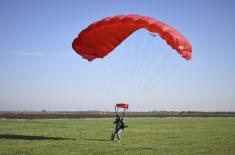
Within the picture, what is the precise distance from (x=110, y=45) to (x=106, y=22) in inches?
109

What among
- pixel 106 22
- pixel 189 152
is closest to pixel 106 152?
pixel 189 152

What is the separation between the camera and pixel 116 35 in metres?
20.6

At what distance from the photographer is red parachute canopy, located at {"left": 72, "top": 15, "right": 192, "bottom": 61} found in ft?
51.8

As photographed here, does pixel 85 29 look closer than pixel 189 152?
No

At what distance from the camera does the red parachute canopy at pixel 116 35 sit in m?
15.8

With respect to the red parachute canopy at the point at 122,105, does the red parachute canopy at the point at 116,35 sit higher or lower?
higher

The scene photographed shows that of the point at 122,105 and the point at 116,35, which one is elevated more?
the point at 116,35

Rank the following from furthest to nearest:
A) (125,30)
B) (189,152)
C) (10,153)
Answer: (125,30) < (189,152) < (10,153)

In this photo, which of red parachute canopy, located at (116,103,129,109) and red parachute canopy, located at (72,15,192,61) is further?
red parachute canopy, located at (116,103,129,109)

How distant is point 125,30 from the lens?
2036 centimetres

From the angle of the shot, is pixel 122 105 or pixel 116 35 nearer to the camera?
pixel 116 35

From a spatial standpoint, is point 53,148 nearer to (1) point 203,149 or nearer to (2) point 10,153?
(2) point 10,153

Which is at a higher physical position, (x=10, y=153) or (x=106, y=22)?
(x=106, y=22)

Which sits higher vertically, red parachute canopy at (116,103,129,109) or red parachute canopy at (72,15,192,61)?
red parachute canopy at (72,15,192,61)
